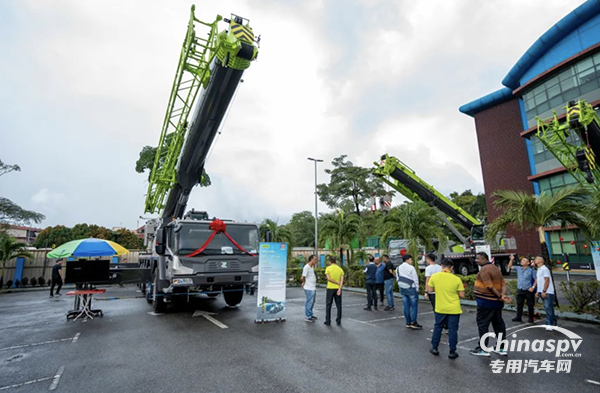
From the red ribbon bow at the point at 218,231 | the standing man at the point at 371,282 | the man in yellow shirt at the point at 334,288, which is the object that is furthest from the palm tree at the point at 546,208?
the red ribbon bow at the point at 218,231

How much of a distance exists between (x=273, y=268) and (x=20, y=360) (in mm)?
5066

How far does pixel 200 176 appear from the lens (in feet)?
34.2

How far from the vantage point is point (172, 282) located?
8.05 meters

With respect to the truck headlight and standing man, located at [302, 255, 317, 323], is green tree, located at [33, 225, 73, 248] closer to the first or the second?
the truck headlight

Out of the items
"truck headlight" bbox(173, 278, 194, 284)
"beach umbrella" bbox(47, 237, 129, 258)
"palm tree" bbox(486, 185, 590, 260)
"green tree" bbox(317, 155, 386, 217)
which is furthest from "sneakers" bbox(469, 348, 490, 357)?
"green tree" bbox(317, 155, 386, 217)

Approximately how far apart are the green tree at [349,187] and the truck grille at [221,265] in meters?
30.0

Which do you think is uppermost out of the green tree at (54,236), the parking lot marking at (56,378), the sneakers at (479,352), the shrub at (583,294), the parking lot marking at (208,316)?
the green tree at (54,236)

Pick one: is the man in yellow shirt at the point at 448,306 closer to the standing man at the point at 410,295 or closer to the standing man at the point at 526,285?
the standing man at the point at 410,295

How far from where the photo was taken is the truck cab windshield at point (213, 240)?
844cm

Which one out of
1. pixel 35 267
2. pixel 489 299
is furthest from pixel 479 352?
pixel 35 267

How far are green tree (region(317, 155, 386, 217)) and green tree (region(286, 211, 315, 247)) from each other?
23.2 feet

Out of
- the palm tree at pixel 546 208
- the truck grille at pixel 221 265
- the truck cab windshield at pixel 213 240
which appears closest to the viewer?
the truck grille at pixel 221 265

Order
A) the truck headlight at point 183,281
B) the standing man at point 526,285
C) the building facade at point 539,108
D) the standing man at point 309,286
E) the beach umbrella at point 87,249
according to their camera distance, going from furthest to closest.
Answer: the building facade at point 539,108 < the beach umbrella at point 87,249 < the standing man at point 309,286 < the truck headlight at point 183,281 < the standing man at point 526,285

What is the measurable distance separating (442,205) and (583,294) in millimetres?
10730
